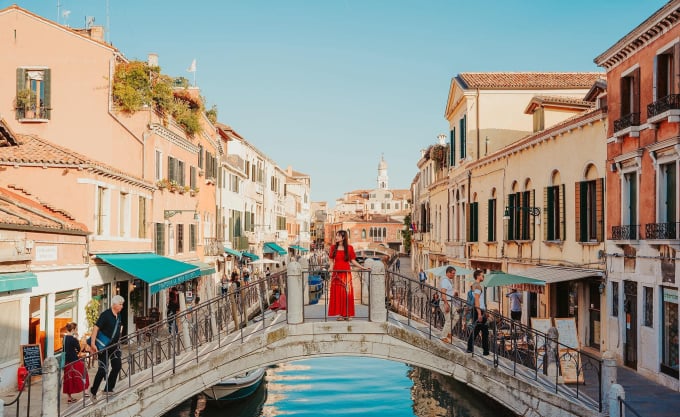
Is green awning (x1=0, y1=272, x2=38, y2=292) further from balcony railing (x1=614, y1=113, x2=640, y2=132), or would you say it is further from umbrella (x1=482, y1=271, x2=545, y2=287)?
balcony railing (x1=614, y1=113, x2=640, y2=132)

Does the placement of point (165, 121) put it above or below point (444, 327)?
above

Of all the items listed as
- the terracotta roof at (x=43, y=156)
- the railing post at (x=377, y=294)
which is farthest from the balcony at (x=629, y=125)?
the terracotta roof at (x=43, y=156)

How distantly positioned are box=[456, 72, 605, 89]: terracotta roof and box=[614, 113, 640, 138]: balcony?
45.9 ft

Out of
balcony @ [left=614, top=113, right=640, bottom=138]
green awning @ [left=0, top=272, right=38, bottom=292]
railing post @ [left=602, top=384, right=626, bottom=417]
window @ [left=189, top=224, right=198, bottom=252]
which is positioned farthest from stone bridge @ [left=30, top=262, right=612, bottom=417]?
window @ [left=189, top=224, right=198, bottom=252]

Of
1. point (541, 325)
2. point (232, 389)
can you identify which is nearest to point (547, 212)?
point (541, 325)

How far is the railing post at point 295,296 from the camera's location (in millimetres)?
13445

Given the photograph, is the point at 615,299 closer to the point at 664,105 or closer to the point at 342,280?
the point at 664,105

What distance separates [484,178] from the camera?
30.5 meters

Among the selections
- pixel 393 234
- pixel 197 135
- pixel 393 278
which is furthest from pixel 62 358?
pixel 393 234

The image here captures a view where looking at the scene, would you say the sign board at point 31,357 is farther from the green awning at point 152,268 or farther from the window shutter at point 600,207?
the window shutter at point 600,207

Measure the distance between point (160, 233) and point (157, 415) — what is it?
13.7 metres

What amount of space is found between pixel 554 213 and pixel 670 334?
7.48 m

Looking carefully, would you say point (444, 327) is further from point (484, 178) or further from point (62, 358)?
point (484, 178)

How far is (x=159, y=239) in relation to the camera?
26141 mm
